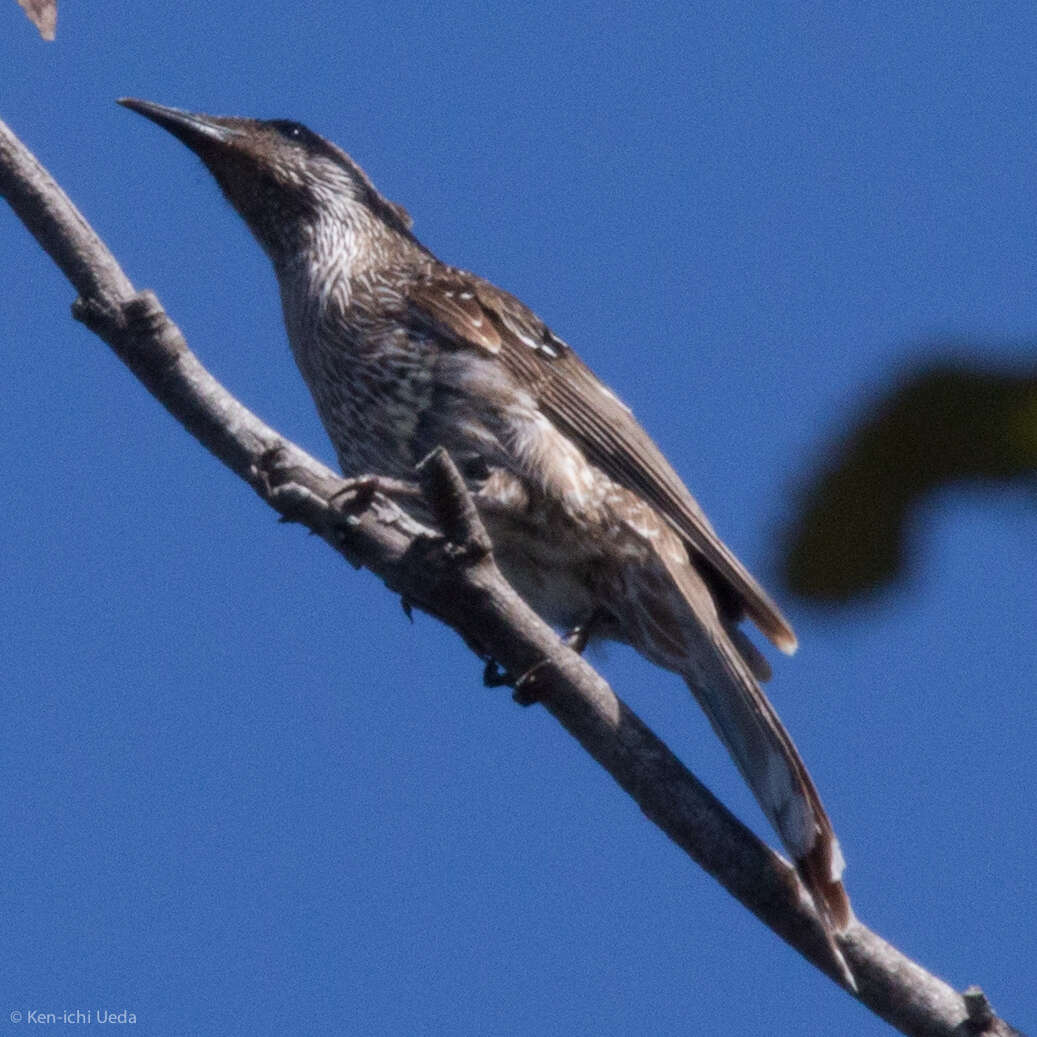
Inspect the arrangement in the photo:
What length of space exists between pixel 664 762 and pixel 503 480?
56.6 inches

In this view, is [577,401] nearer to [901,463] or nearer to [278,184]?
[278,184]

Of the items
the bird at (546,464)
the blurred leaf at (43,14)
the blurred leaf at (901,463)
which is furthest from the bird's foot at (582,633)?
the blurred leaf at (901,463)

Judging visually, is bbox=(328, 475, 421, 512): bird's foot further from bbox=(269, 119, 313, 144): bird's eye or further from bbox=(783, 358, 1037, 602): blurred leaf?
bbox=(269, 119, 313, 144): bird's eye

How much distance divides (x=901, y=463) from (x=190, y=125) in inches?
190

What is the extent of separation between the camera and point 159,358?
2.83m

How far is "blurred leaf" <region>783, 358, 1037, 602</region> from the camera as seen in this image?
66cm

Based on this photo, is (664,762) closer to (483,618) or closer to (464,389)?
(483,618)

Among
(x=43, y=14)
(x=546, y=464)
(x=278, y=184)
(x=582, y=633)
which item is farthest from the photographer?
(x=278, y=184)

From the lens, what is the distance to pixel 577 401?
444cm

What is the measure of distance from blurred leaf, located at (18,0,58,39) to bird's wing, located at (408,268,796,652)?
2.88 m

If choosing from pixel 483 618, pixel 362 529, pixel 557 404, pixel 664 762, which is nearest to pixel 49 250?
pixel 362 529

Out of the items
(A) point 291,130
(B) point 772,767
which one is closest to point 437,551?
(B) point 772,767

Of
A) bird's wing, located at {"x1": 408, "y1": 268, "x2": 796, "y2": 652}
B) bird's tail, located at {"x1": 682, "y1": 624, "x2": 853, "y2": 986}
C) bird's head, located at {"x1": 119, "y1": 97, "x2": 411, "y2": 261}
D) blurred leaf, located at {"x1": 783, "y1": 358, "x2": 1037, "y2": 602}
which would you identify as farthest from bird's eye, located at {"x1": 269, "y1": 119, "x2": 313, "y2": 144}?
blurred leaf, located at {"x1": 783, "y1": 358, "x2": 1037, "y2": 602}

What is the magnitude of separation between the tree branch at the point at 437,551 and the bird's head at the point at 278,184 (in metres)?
2.44
